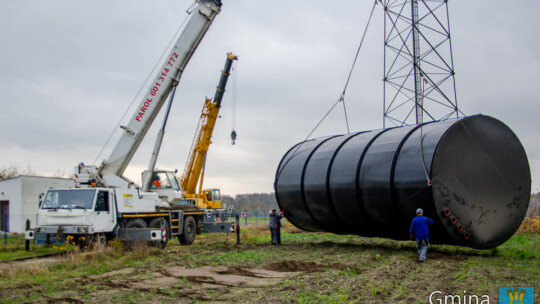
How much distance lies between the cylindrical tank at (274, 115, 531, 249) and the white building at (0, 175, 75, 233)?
2020 cm

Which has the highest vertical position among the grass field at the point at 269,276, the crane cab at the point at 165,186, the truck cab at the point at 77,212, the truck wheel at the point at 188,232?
the crane cab at the point at 165,186

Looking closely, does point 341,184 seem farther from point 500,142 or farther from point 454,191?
point 500,142

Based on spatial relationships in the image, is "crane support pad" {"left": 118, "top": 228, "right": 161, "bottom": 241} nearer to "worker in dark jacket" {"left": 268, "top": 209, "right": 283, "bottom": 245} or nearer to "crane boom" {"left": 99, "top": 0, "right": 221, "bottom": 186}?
"crane boom" {"left": 99, "top": 0, "right": 221, "bottom": 186}

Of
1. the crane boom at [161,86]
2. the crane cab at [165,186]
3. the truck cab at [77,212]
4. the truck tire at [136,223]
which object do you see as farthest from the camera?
the crane cab at [165,186]

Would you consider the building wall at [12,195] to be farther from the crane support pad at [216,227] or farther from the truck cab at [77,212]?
Result: the truck cab at [77,212]

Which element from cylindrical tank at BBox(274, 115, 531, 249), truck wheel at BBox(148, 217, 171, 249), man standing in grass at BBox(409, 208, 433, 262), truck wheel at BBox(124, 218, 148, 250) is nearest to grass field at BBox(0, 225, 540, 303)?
man standing in grass at BBox(409, 208, 433, 262)

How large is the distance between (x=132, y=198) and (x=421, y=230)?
30.4 ft

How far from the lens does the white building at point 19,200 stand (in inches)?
1075

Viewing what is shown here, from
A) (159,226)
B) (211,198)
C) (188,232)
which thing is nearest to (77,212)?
(159,226)

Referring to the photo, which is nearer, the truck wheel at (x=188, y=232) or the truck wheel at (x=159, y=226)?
the truck wheel at (x=159, y=226)

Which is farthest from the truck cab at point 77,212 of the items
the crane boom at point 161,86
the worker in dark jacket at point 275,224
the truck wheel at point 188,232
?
the worker in dark jacket at point 275,224

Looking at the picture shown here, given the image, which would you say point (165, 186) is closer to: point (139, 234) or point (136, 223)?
point (136, 223)

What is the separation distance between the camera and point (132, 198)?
15469mm

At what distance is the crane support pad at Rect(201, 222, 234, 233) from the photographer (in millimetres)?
18234
